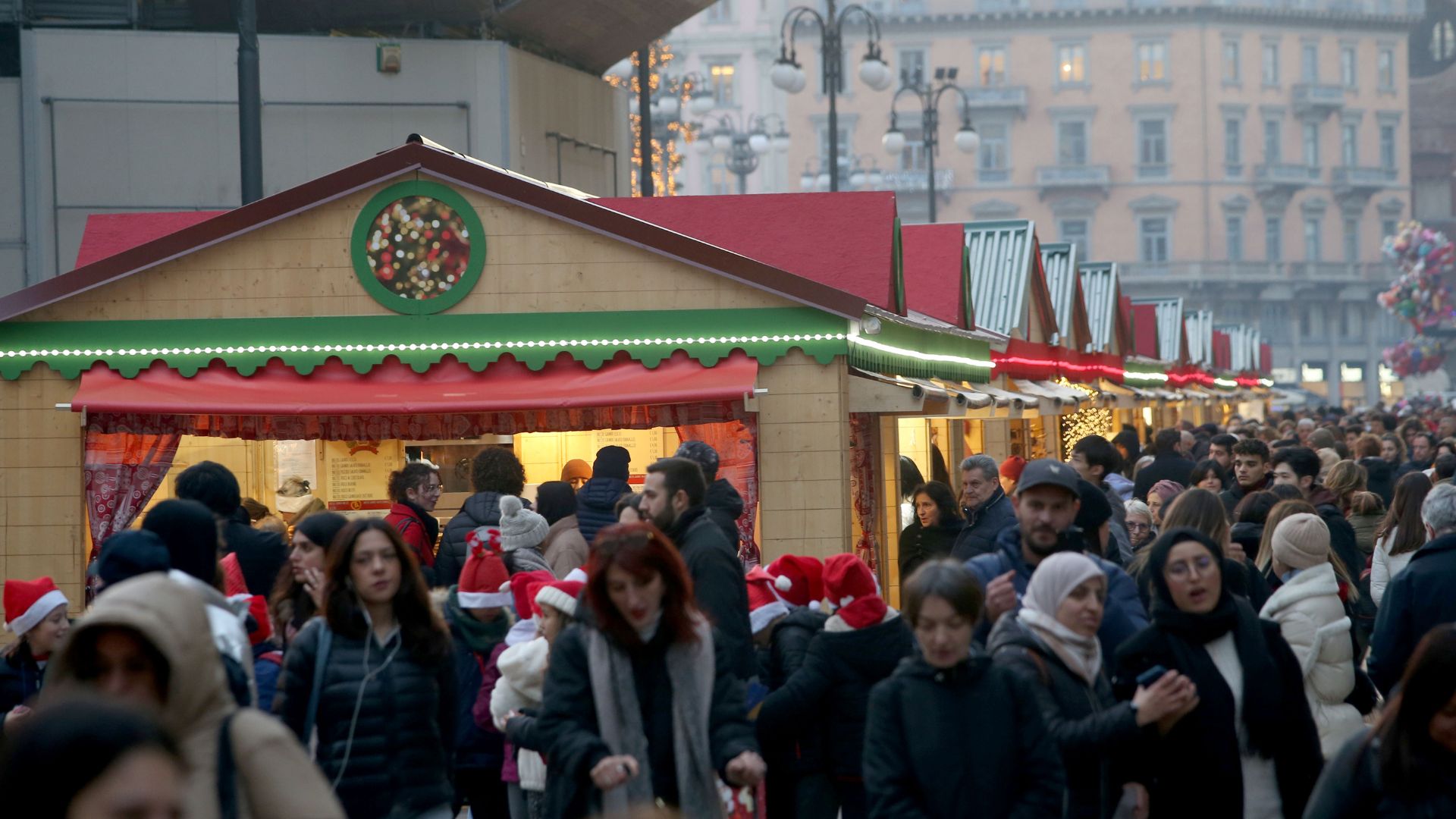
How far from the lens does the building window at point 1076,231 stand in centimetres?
9150

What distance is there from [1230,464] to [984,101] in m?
77.7

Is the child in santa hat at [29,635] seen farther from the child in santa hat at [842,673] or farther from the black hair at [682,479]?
the child in santa hat at [842,673]

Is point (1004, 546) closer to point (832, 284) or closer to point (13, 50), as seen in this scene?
point (832, 284)

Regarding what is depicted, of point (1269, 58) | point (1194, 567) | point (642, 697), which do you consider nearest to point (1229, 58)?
point (1269, 58)

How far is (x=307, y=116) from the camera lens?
2441 centimetres

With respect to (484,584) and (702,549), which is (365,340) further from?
(702,549)

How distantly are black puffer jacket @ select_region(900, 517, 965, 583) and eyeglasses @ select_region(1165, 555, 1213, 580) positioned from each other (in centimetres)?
429

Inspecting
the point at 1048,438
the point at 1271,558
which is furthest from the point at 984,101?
the point at 1271,558

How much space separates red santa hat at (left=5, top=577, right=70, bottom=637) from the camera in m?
6.66

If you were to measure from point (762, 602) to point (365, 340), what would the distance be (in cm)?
619

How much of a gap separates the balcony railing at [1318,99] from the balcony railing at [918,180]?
17.3 m

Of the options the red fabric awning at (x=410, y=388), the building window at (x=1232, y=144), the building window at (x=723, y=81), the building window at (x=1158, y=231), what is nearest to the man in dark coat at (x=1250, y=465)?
the red fabric awning at (x=410, y=388)

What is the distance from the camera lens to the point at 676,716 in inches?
212

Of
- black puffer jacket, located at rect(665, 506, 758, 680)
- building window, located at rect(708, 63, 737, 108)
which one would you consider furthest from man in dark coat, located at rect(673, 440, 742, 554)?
building window, located at rect(708, 63, 737, 108)
